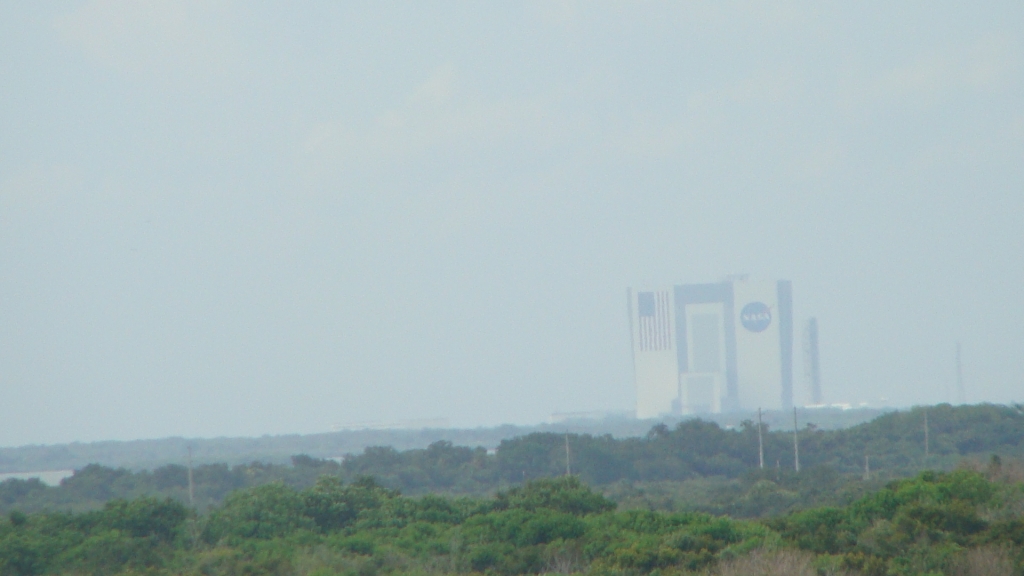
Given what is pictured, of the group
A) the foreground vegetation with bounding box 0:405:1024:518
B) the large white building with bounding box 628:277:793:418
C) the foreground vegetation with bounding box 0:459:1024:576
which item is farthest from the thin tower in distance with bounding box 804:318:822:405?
the foreground vegetation with bounding box 0:459:1024:576

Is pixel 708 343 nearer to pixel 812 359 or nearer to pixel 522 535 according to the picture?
pixel 812 359

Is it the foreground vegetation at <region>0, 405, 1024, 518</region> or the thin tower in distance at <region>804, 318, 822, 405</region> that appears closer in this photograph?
the foreground vegetation at <region>0, 405, 1024, 518</region>

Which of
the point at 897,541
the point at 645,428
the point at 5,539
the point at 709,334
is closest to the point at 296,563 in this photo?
the point at 5,539

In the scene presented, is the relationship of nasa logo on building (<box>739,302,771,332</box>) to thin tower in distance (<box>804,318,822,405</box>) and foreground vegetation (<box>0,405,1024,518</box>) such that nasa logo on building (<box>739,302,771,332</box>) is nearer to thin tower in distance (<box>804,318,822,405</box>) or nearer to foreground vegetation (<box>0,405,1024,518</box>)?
thin tower in distance (<box>804,318,822,405</box>)

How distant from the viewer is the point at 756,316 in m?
128

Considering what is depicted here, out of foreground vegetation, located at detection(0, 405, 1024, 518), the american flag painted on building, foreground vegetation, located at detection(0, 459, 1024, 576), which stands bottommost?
foreground vegetation, located at detection(0, 405, 1024, 518)

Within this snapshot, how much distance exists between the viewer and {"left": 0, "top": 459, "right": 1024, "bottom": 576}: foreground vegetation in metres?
13.7

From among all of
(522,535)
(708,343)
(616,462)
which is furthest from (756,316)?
(522,535)

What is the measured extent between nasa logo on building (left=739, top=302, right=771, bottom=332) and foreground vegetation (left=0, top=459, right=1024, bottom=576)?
104 meters

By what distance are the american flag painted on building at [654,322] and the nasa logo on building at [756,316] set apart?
9.60 metres

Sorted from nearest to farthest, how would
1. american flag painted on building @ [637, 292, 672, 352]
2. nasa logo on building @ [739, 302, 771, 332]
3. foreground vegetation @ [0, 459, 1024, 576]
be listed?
foreground vegetation @ [0, 459, 1024, 576] → nasa logo on building @ [739, 302, 771, 332] → american flag painted on building @ [637, 292, 672, 352]

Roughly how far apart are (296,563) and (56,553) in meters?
5.97

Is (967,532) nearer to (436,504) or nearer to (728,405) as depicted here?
(436,504)

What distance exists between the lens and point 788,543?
48.1 feet
